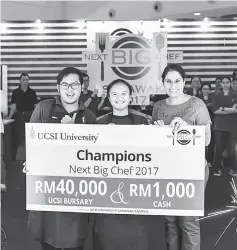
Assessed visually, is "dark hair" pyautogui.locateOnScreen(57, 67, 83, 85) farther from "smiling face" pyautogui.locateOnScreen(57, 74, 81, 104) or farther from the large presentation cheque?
the large presentation cheque

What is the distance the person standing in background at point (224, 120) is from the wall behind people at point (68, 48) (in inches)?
5.2

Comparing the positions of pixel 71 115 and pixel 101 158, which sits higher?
pixel 71 115

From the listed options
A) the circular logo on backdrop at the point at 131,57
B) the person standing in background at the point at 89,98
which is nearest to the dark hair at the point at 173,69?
the circular logo on backdrop at the point at 131,57

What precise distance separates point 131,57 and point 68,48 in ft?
1.45

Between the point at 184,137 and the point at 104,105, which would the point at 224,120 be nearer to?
the point at 184,137

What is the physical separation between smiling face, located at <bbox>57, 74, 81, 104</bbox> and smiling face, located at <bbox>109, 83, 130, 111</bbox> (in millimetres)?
243

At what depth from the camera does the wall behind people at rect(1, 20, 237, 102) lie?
2988mm

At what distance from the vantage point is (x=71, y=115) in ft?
10.1

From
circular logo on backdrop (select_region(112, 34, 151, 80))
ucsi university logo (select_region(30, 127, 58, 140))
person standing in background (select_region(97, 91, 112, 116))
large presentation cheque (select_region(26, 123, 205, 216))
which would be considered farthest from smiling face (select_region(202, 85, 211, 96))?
ucsi university logo (select_region(30, 127, 58, 140))

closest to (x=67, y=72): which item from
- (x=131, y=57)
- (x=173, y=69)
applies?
(x=131, y=57)

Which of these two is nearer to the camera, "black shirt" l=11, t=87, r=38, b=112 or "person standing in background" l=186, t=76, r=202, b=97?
"person standing in background" l=186, t=76, r=202, b=97

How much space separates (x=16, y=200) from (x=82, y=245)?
23.0 inches

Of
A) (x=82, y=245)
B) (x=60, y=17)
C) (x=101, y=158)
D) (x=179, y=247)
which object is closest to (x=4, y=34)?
(x=60, y=17)

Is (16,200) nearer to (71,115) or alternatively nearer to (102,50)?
(71,115)
